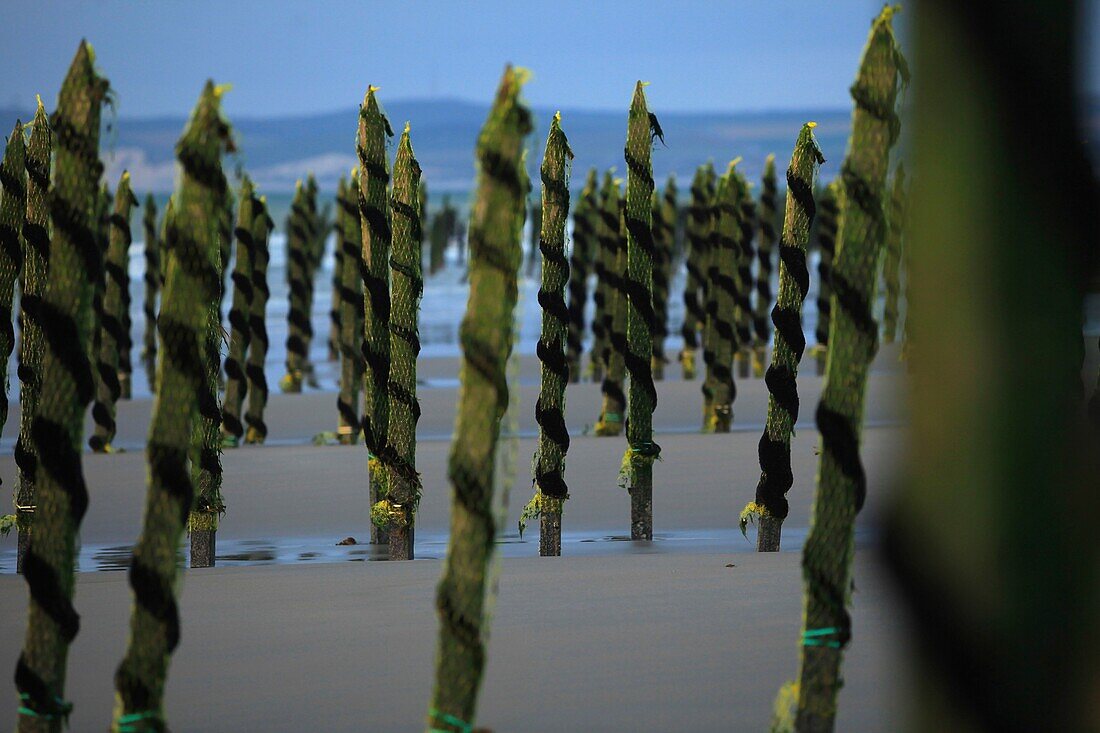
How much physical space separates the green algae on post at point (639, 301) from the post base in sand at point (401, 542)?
112cm

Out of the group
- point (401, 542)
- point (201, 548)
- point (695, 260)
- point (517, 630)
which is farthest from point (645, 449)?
point (695, 260)

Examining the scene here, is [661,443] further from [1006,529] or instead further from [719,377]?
[1006,529]

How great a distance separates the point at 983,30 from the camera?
57.1 inches

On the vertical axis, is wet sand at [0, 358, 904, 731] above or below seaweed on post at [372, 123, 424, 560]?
below

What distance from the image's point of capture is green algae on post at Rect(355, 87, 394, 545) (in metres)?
7.03

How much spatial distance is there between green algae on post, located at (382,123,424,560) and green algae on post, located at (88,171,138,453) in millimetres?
4952

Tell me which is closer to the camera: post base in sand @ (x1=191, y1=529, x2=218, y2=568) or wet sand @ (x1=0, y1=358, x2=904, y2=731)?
wet sand @ (x1=0, y1=358, x2=904, y2=731)

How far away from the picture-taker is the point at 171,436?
3.32 meters

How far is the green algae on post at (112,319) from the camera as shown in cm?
1126

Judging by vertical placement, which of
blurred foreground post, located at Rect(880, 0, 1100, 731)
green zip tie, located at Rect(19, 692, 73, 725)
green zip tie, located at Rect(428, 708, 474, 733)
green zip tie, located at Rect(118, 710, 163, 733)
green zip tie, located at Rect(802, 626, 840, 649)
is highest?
blurred foreground post, located at Rect(880, 0, 1100, 731)

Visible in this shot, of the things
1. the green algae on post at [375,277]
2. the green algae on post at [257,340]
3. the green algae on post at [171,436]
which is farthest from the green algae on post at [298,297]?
the green algae on post at [171,436]

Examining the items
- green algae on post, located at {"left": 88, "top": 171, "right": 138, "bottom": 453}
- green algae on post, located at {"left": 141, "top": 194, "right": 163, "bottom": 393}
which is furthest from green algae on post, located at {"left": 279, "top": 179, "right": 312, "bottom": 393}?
green algae on post, located at {"left": 88, "top": 171, "right": 138, "bottom": 453}

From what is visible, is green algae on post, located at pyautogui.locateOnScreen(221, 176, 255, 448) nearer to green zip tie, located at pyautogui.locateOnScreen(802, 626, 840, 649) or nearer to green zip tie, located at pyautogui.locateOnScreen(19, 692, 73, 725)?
green zip tie, located at pyautogui.locateOnScreen(19, 692, 73, 725)

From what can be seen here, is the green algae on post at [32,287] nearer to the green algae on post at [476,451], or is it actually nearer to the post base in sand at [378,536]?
the post base in sand at [378,536]
